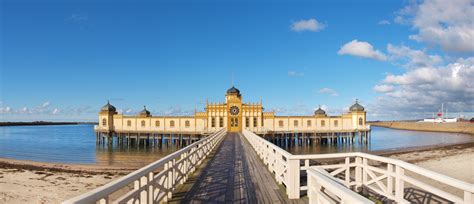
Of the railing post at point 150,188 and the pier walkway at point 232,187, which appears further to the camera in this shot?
the pier walkway at point 232,187

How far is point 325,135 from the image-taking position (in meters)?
51.5

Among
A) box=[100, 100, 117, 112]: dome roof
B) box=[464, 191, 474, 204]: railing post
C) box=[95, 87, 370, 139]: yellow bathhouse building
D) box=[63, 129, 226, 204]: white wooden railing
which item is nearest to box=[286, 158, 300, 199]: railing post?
box=[63, 129, 226, 204]: white wooden railing

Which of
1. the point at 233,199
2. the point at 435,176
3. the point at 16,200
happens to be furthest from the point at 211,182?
the point at 16,200

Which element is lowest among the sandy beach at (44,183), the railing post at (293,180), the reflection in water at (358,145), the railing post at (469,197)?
the reflection in water at (358,145)

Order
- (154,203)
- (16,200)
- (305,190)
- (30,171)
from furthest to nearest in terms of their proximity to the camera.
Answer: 1. (30,171)
2. (16,200)
3. (305,190)
4. (154,203)

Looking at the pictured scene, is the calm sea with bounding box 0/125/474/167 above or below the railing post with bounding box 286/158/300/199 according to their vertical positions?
below

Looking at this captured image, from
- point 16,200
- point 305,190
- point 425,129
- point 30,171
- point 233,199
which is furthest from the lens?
point 425,129

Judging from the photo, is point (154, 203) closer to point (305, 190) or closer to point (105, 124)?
point (305, 190)

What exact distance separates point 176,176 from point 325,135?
4647cm

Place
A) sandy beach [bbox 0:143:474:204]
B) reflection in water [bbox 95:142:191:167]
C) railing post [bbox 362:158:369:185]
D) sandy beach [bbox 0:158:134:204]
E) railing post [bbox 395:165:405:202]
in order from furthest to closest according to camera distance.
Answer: reflection in water [bbox 95:142:191:167] < sandy beach [bbox 0:143:474:204] < sandy beach [bbox 0:158:134:204] < railing post [bbox 362:158:369:185] < railing post [bbox 395:165:405:202]

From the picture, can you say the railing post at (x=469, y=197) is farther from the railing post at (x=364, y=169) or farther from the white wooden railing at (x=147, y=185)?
the white wooden railing at (x=147, y=185)

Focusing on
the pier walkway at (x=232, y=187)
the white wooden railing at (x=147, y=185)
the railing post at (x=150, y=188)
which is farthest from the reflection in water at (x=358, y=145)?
the railing post at (x=150, y=188)

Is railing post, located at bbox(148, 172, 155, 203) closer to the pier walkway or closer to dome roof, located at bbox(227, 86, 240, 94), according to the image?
the pier walkway

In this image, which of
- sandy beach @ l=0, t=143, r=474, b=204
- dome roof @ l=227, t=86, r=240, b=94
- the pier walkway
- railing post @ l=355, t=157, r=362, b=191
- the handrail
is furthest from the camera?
dome roof @ l=227, t=86, r=240, b=94
